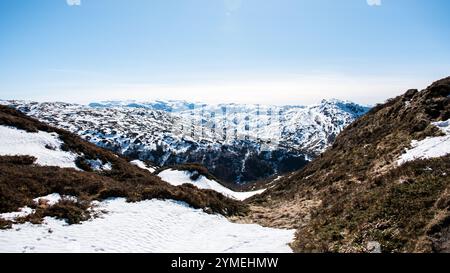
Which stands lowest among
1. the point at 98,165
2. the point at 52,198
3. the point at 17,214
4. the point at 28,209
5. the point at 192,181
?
the point at 192,181

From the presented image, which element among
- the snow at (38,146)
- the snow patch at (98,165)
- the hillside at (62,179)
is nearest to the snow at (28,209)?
the hillside at (62,179)

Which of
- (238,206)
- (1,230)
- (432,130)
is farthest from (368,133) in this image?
(1,230)

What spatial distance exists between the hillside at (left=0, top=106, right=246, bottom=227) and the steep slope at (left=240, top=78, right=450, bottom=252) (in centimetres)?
715

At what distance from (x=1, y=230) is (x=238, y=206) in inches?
687

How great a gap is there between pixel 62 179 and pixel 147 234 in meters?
9.68

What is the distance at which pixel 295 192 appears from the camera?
30.9 meters

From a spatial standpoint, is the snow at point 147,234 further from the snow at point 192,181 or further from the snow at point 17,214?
the snow at point 192,181

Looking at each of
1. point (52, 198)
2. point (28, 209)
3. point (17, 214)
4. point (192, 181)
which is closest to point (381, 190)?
point (17, 214)

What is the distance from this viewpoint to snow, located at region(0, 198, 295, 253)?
43.5 ft

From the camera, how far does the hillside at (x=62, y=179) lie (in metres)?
17.4

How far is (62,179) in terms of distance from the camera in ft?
73.6

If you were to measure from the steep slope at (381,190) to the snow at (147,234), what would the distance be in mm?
2646

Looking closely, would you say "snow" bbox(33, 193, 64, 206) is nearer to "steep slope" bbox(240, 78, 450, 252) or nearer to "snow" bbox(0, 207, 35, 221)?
"snow" bbox(0, 207, 35, 221)

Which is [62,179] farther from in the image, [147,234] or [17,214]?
[147,234]
